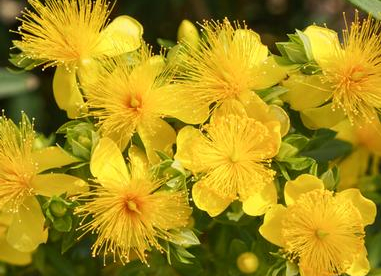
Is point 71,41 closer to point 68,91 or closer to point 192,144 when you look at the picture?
point 68,91

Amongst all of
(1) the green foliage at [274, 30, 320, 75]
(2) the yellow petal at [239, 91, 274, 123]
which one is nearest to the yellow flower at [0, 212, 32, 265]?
(2) the yellow petal at [239, 91, 274, 123]

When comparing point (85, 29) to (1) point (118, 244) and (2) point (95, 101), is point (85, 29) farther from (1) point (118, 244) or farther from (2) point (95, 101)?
(1) point (118, 244)

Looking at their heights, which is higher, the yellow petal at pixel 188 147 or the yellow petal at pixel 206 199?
the yellow petal at pixel 188 147

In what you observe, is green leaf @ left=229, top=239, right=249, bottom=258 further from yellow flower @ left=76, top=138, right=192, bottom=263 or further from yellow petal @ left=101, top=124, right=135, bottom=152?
yellow petal @ left=101, top=124, right=135, bottom=152

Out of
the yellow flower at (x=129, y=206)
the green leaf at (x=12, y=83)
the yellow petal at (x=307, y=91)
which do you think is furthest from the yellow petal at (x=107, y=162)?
the green leaf at (x=12, y=83)

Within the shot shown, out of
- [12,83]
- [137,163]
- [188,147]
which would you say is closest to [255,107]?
[188,147]

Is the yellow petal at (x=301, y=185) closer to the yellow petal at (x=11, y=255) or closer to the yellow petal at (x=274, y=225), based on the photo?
the yellow petal at (x=274, y=225)

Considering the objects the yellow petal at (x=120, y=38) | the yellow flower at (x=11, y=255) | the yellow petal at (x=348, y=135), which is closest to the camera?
the yellow petal at (x=120, y=38)
